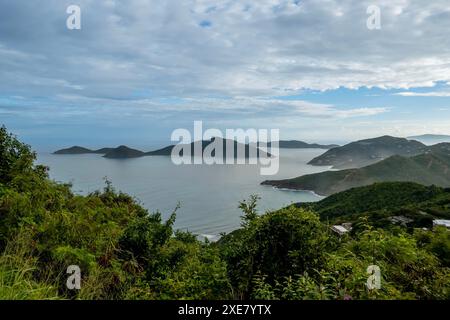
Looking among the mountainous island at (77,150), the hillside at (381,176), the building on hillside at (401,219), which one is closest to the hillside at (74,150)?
the mountainous island at (77,150)

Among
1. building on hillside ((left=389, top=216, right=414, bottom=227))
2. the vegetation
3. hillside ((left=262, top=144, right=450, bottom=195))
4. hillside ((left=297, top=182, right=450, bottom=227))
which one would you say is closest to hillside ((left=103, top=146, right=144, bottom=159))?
hillside ((left=262, top=144, right=450, bottom=195))

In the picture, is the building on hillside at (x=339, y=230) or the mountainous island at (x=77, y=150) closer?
the building on hillside at (x=339, y=230)

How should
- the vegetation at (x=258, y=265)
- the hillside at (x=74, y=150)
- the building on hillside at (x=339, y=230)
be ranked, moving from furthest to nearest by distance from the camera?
the hillside at (x=74, y=150), the building on hillside at (x=339, y=230), the vegetation at (x=258, y=265)

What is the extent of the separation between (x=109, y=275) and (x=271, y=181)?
420 feet

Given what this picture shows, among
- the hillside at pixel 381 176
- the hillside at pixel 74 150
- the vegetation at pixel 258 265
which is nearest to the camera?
the vegetation at pixel 258 265

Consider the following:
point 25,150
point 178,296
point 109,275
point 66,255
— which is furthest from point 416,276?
point 25,150

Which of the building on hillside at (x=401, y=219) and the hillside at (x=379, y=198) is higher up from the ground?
the building on hillside at (x=401, y=219)

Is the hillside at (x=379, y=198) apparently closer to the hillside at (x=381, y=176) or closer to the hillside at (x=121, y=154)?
the hillside at (x=381, y=176)

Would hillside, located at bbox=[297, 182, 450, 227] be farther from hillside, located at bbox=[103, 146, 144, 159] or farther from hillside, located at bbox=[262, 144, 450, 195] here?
hillside, located at bbox=[103, 146, 144, 159]

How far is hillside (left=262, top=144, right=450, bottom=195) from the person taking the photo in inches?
4995

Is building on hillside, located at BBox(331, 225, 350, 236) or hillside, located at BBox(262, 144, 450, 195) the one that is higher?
building on hillside, located at BBox(331, 225, 350, 236)

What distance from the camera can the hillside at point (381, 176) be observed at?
416ft
